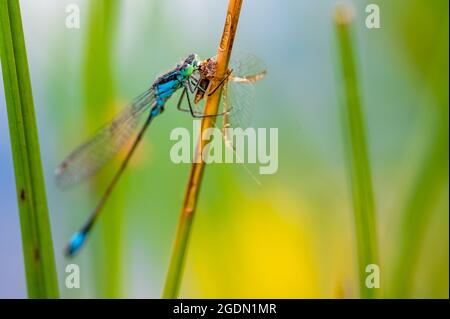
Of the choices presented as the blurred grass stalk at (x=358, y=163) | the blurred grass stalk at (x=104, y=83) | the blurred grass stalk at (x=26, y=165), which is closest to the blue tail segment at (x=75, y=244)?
the blurred grass stalk at (x=104, y=83)

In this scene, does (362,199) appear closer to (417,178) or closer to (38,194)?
(417,178)

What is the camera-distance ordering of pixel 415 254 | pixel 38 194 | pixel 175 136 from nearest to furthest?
pixel 38 194, pixel 415 254, pixel 175 136

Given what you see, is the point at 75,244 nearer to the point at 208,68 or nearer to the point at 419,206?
the point at 208,68

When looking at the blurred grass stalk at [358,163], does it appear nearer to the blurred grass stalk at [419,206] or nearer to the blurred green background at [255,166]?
the blurred grass stalk at [419,206]

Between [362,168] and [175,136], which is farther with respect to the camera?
[175,136]
